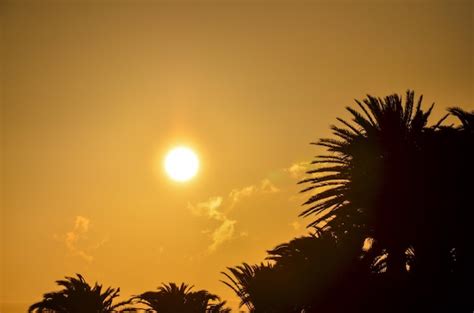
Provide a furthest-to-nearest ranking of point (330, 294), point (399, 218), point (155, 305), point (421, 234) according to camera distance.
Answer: point (155, 305) < point (399, 218) < point (421, 234) < point (330, 294)

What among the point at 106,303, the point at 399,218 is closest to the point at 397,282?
the point at 399,218

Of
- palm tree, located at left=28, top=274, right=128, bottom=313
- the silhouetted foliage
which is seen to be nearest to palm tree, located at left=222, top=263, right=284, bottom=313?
the silhouetted foliage

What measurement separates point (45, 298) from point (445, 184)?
26.7 meters

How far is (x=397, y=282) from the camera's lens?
52.9 ft

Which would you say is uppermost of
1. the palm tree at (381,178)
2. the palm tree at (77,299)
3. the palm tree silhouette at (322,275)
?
the palm tree at (77,299)

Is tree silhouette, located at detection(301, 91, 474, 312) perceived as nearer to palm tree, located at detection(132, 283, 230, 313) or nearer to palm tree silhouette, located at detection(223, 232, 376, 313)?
palm tree silhouette, located at detection(223, 232, 376, 313)

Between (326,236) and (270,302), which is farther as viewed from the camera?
(270,302)

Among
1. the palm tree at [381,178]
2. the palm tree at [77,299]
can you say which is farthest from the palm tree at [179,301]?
the palm tree at [381,178]

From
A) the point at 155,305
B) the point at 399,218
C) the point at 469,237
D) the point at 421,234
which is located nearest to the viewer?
the point at 469,237

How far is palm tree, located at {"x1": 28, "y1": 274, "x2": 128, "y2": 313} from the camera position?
3475 cm

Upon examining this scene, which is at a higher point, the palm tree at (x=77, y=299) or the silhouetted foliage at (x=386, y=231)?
the palm tree at (x=77, y=299)

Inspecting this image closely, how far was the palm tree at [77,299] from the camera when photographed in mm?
34750

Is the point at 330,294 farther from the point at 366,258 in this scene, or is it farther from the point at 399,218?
the point at 399,218

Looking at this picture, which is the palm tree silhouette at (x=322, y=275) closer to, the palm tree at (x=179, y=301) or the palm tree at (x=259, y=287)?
the palm tree at (x=259, y=287)
